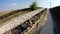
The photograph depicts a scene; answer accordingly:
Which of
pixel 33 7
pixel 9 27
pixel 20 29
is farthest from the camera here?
pixel 33 7

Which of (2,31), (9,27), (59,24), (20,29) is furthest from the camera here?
(59,24)

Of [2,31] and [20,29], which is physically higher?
[2,31]

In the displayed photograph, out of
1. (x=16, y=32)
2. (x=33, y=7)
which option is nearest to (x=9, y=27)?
(x=16, y=32)

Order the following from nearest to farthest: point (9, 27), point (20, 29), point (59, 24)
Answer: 1. point (9, 27)
2. point (20, 29)
3. point (59, 24)

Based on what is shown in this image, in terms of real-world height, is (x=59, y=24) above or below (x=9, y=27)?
A: below

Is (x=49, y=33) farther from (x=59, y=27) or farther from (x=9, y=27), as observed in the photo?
(x=9, y=27)

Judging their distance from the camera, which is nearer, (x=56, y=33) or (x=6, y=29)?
(x=6, y=29)

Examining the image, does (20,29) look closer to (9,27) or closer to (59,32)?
(59,32)

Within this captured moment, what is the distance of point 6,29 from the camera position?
185 centimetres

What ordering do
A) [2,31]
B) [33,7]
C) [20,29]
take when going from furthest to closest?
1. [33,7]
2. [20,29]
3. [2,31]

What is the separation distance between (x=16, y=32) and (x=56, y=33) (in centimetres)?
101

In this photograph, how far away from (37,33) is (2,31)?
8.56 feet

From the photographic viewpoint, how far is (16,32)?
12.2 ft

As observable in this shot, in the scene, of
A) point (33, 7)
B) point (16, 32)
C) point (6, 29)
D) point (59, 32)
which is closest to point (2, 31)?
point (6, 29)
